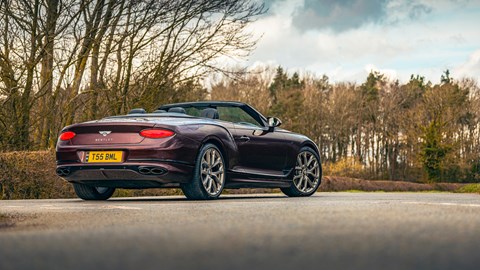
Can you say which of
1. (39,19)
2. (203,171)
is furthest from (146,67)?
(203,171)

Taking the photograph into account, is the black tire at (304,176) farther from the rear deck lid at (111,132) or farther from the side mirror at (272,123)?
the rear deck lid at (111,132)

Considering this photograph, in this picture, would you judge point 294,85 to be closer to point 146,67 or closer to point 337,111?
point 337,111

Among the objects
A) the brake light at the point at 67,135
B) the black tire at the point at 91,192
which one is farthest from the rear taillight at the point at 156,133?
the black tire at the point at 91,192

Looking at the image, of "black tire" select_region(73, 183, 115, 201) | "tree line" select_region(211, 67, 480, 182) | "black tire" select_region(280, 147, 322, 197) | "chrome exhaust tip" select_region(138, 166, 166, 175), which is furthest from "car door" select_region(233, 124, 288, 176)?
"tree line" select_region(211, 67, 480, 182)

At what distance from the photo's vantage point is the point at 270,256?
404cm

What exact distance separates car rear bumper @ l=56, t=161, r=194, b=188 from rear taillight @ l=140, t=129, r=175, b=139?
35 centimetres

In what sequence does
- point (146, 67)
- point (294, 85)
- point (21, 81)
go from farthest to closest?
point (294, 85)
point (146, 67)
point (21, 81)

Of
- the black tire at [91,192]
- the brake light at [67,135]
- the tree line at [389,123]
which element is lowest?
the black tire at [91,192]

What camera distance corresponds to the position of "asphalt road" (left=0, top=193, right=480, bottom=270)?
386 cm

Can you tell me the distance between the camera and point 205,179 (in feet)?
34.9

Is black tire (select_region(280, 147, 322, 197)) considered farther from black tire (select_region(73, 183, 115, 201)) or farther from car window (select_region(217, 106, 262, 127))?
black tire (select_region(73, 183, 115, 201))

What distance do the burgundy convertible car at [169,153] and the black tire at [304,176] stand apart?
0.91m

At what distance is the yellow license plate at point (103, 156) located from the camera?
404 inches

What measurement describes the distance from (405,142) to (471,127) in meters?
6.15
